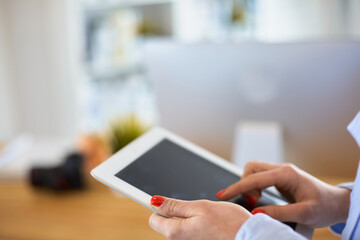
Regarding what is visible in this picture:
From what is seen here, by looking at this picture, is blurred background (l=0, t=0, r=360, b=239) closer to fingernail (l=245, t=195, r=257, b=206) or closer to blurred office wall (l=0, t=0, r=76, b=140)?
blurred office wall (l=0, t=0, r=76, b=140)

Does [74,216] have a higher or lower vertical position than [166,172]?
lower

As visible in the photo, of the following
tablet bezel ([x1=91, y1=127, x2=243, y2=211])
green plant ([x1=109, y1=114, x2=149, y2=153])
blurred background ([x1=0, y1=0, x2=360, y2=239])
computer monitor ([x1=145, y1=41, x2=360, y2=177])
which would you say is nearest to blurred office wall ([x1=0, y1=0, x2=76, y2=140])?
blurred background ([x1=0, y1=0, x2=360, y2=239])

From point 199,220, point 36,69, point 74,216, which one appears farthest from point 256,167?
point 36,69

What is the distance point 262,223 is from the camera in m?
0.50

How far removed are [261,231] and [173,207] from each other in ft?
0.40

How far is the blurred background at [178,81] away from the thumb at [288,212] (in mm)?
475

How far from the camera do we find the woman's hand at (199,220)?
51 cm

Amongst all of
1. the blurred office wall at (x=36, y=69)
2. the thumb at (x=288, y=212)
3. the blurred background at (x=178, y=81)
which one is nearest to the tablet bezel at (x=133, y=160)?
the thumb at (x=288, y=212)

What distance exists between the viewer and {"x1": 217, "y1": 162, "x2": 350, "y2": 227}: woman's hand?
68cm

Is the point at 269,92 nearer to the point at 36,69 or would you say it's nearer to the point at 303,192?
the point at 303,192

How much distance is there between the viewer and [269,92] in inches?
43.9

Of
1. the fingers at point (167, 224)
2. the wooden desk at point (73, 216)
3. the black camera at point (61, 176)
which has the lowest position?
the wooden desk at point (73, 216)

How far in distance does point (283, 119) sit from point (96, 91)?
2107 mm

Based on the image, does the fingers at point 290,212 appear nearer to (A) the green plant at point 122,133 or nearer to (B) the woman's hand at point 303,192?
(B) the woman's hand at point 303,192
